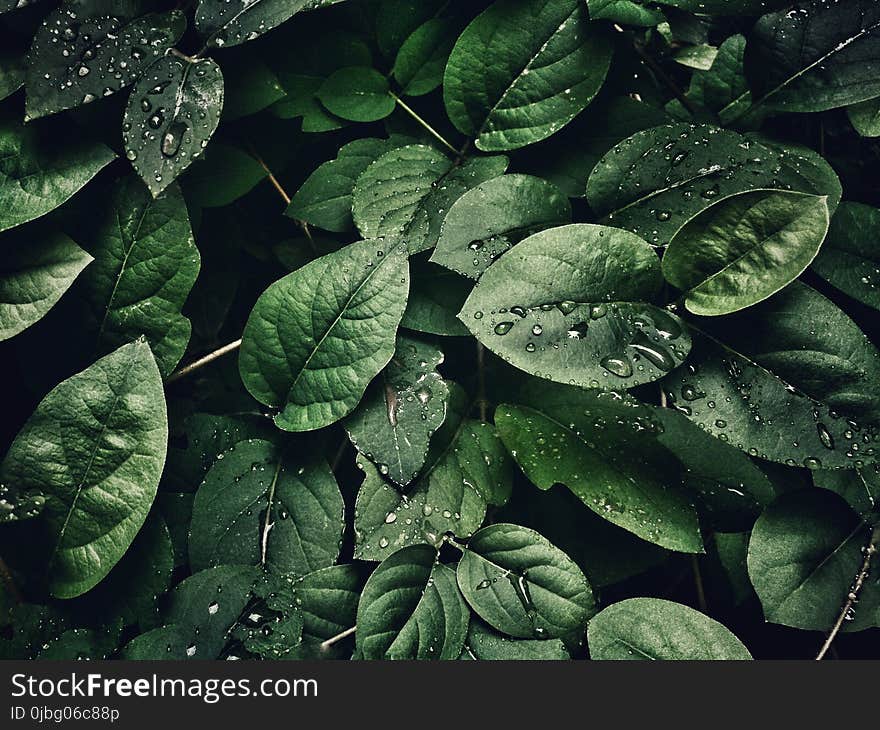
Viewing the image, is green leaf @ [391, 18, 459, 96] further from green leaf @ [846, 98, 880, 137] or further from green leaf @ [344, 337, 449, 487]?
green leaf @ [846, 98, 880, 137]

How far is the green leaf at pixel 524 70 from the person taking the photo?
75cm

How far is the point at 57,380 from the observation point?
0.78 m

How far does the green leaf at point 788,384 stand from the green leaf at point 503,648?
0.85ft

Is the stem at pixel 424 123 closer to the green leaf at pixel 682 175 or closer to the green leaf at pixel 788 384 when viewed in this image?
the green leaf at pixel 682 175

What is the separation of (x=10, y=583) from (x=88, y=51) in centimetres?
54

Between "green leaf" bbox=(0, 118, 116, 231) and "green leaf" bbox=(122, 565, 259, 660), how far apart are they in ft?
1.35

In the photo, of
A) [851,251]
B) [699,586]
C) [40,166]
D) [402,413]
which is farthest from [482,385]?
[40,166]

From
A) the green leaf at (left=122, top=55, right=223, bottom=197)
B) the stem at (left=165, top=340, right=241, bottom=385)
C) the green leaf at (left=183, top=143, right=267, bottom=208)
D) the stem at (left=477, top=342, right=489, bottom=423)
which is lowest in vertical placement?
the stem at (left=477, top=342, right=489, bottom=423)

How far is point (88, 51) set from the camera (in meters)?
0.72

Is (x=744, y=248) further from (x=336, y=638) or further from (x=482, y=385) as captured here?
(x=336, y=638)

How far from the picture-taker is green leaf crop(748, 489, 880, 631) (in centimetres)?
71

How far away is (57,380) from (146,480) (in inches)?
7.0

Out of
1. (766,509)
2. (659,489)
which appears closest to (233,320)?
(659,489)

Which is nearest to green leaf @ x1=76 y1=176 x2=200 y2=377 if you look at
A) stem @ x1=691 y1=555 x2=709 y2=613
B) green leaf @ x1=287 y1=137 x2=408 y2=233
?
green leaf @ x1=287 y1=137 x2=408 y2=233
